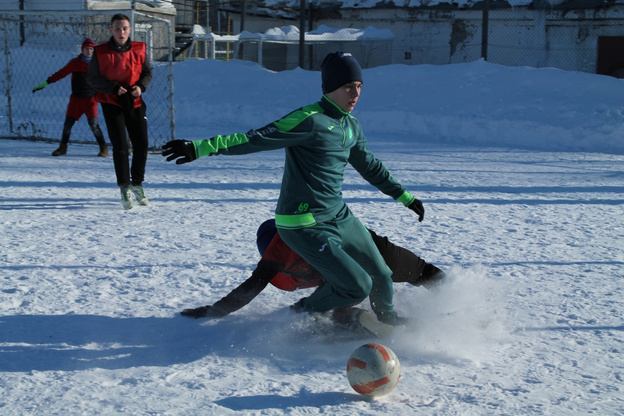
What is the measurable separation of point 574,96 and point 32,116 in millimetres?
11016

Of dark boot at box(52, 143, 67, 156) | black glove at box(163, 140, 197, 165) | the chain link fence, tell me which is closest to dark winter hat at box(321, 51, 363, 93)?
black glove at box(163, 140, 197, 165)

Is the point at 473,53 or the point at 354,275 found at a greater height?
the point at 473,53

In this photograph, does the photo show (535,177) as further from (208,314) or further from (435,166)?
(208,314)

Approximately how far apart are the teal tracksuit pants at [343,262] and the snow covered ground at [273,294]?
0.23 metres

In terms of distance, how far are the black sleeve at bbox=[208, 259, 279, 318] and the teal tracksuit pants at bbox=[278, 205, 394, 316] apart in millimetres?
262

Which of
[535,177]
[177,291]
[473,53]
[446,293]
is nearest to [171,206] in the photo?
[177,291]

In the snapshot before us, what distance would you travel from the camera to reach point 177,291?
4.55 metres

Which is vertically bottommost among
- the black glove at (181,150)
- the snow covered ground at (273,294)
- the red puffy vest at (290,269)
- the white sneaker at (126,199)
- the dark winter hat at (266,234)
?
the snow covered ground at (273,294)

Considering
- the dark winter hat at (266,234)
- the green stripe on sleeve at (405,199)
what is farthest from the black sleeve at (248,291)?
the green stripe on sleeve at (405,199)

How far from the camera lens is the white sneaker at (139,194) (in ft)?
23.0

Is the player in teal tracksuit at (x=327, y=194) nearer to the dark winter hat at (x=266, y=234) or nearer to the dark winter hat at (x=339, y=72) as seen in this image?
the dark winter hat at (x=339, y=72)

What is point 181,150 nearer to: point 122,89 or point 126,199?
point 122,89

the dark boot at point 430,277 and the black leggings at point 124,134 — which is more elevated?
the black leggings at point 124,134

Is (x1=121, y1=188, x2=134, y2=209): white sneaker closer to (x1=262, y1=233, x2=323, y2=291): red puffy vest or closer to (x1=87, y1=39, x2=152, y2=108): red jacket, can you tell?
(x1=87, y1=39, x2=152, y2=108): red jacket
